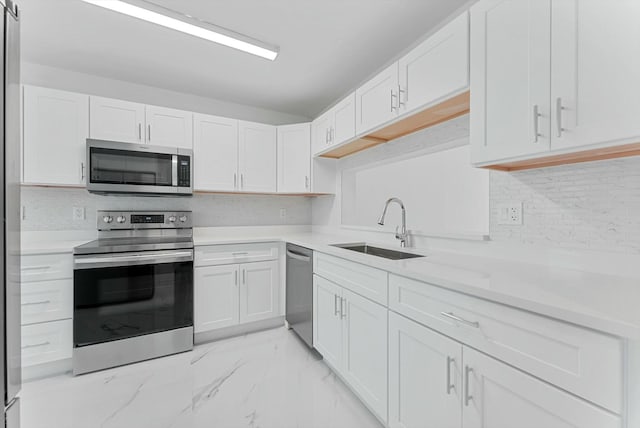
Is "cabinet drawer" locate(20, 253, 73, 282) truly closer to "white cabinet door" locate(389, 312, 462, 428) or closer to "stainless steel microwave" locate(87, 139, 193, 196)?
"stainless steel microwave" locate(87, 139, 193, 196)

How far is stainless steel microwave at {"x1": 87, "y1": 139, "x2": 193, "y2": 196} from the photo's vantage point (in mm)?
2273

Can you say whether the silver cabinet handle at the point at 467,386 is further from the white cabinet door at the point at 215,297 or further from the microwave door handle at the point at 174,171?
the microwave door handle at the point at 174,171

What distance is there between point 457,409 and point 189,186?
258cm

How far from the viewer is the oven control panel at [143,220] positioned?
2529mm

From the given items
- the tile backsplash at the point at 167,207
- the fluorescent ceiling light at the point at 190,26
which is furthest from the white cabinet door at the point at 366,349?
the fluorescent ceiling light at the point at 190,26

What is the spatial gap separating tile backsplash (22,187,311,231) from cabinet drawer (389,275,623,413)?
2469mm

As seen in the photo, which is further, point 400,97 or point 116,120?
point 116,120

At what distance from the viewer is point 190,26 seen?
1892 millimetres

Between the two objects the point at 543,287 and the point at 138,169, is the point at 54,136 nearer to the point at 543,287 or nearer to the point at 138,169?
the point at 138,169

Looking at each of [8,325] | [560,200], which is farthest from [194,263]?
[560,200]

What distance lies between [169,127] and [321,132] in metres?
1.47

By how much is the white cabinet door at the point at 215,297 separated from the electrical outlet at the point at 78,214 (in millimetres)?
1190

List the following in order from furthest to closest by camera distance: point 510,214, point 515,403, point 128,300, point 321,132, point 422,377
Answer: point 321,132 < point 128,300 < point 510,214 < point 422,377 < point 515,403

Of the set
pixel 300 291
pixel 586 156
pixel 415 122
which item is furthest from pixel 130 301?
pixel 586 156
